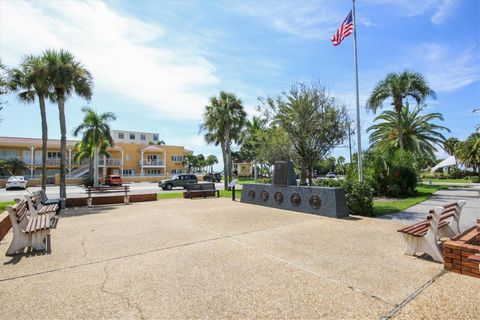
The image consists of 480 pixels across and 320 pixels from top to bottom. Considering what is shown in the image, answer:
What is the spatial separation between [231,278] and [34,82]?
50.0 ft

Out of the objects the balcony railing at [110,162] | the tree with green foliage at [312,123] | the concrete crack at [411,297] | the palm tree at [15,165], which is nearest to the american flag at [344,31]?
the tree with green foliage at [312,123]

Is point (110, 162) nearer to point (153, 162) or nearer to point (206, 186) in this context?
point (153, 162)

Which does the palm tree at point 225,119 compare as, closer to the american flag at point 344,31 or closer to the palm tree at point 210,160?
the american flag at point 344,31

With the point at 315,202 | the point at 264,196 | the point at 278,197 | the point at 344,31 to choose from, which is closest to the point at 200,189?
the point at 264,196

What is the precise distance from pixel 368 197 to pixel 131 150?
49681mm

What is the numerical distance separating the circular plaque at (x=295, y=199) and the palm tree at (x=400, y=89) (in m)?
17.5

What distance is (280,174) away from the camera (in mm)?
11391

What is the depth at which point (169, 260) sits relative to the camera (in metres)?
4.82

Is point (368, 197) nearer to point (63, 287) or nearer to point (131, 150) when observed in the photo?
point (63, 287)

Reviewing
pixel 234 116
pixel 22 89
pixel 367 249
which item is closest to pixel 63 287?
pixel 367 249

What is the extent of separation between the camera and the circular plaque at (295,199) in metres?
10.3

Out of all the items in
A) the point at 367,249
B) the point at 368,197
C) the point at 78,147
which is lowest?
the point at 367,249

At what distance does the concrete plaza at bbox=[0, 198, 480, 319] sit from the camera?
3.11 m

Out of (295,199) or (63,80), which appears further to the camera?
(63,80)
